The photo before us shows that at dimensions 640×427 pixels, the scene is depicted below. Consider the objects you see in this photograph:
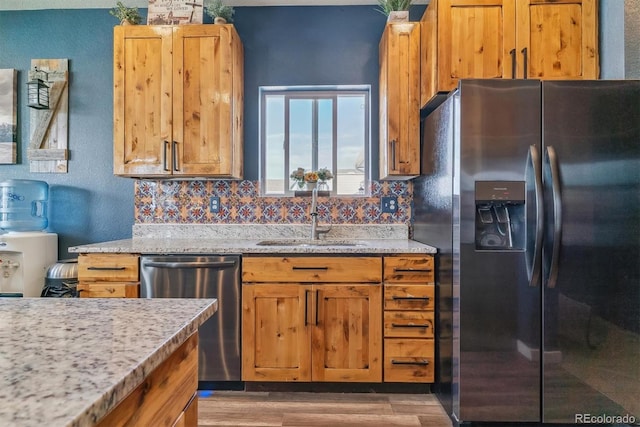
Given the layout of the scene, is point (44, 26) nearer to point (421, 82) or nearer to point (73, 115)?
point (73, 115)

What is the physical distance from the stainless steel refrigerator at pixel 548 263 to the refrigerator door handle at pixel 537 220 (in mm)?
16

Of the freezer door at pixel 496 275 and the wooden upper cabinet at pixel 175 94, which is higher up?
the wooden upper cabinet at pixel 175 94

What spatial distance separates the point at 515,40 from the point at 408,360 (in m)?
2.00

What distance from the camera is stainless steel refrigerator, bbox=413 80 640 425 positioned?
6.18 feet

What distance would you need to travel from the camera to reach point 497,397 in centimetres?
190

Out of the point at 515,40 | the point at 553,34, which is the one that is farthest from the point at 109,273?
the point at 553,34

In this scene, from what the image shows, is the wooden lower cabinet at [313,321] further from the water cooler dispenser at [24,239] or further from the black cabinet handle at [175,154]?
the water cooler dispenser at [24,239]

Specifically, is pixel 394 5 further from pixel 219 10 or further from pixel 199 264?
pixel 199 264

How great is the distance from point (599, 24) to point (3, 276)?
13.4 ft

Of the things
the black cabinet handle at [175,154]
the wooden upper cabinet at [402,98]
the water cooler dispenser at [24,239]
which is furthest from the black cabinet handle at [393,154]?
the water cooler dispenser at [24,239]

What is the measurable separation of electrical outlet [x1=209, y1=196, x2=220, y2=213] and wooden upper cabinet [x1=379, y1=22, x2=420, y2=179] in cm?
134

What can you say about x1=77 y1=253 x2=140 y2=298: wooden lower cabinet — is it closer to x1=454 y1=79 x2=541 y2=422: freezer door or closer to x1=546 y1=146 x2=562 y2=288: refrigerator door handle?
x1=454 y1=79 x2=541 y2=422: freezer door

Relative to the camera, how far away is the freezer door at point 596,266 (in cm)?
188

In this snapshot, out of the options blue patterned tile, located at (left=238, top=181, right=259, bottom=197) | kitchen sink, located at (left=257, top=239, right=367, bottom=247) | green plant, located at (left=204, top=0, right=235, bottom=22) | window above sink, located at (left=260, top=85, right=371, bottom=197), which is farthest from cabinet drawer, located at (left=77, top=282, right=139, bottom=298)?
green plant, located at (left=204, top=0, right=235, bottom=22)
